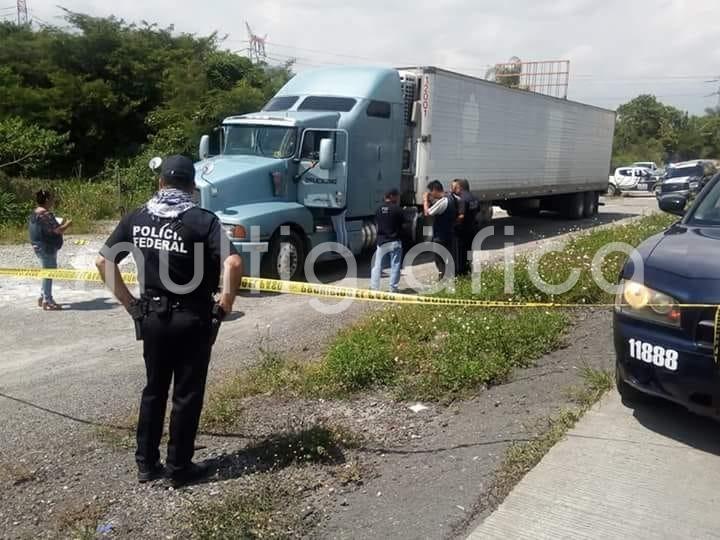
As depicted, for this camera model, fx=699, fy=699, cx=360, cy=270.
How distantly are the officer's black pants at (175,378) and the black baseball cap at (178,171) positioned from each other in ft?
2.42

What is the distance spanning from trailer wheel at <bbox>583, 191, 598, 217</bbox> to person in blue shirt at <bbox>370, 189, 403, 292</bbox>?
1454cm

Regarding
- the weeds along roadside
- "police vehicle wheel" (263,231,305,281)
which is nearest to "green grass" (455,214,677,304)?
the weeds along roadside

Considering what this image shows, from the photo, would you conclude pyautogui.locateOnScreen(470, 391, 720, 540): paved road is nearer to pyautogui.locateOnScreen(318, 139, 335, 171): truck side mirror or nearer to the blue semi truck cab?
the blue semi truck cab

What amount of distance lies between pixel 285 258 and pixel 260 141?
6.94 feet

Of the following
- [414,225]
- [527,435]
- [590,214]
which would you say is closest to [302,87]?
[414,225]

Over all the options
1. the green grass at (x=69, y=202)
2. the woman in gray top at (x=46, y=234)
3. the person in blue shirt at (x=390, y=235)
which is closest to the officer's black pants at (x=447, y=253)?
the person in blue shirt at (x=390, y=235)

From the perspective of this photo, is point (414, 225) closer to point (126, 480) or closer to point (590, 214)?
point (126, 480)

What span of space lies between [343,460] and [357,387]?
4.11 ft

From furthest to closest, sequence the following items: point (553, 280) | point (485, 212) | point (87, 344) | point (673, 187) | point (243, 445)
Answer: point (673, 187), point (485, 212), point (553, 280), point (87, 344), point (243, 445)

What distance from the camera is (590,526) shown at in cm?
320

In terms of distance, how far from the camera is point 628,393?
4.45 metres

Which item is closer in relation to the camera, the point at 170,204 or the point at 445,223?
the point at 170,204

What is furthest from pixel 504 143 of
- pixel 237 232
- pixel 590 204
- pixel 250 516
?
pixel 250 516

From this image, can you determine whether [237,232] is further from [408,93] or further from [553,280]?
[408,93]
